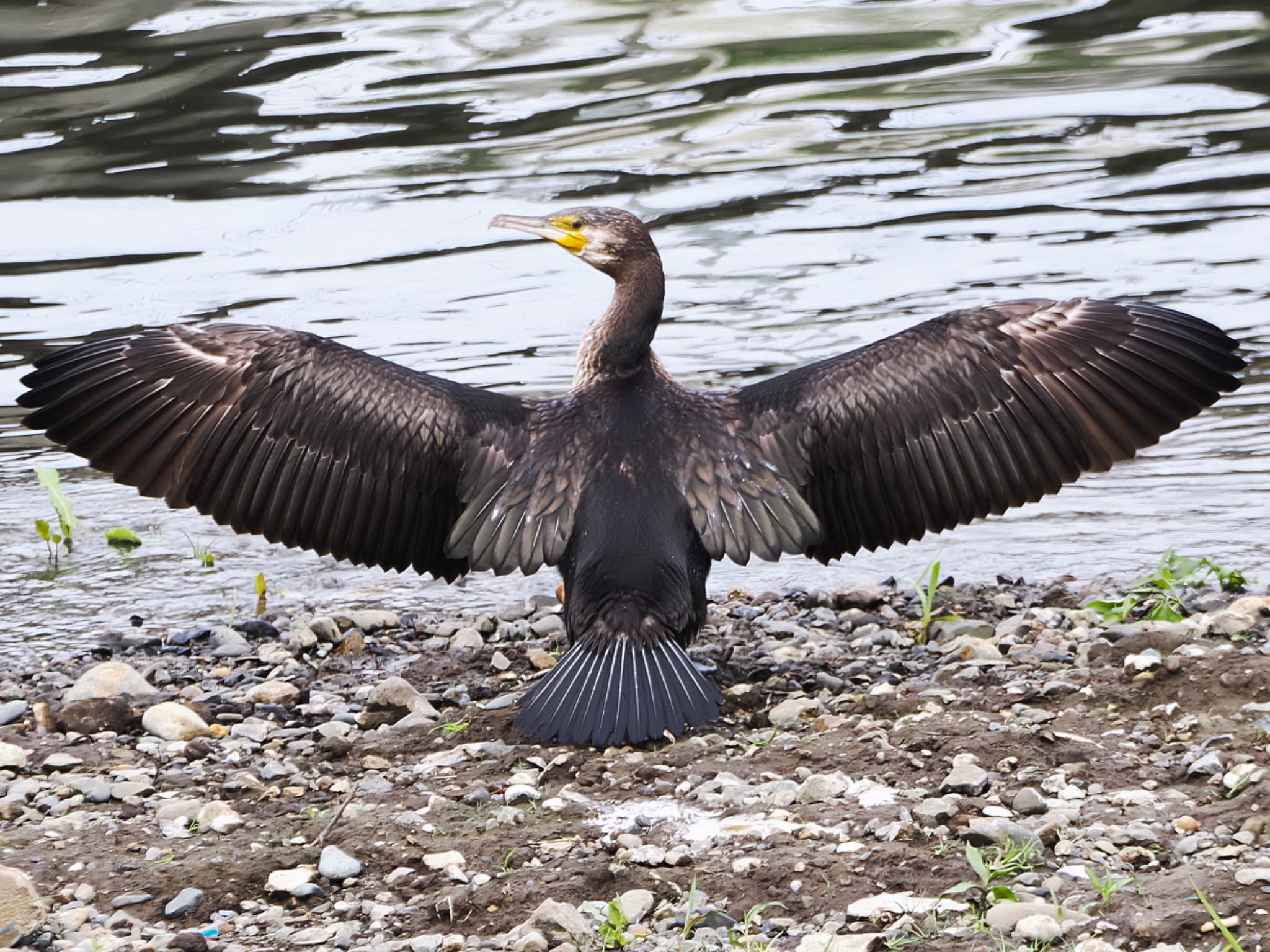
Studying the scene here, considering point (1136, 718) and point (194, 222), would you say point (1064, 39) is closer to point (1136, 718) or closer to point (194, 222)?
point (194, 222)

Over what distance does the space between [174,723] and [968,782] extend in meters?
2.67

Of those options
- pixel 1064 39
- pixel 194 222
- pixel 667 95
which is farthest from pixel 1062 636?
pixel 1064 39

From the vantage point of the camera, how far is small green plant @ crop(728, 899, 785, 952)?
403 centimetres

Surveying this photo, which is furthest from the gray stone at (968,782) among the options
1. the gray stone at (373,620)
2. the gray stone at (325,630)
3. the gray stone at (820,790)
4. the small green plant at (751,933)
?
the gray stone at (373,620)

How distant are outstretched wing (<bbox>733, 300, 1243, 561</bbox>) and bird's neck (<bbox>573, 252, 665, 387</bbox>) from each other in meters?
0.54

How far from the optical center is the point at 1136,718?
5379 mm

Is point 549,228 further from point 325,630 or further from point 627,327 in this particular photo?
point 325,630

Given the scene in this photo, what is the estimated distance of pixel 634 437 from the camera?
253 inches

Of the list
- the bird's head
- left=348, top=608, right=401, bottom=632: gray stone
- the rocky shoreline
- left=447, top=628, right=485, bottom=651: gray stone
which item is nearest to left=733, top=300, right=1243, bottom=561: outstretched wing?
the rocky shoreline

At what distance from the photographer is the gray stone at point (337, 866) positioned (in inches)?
182

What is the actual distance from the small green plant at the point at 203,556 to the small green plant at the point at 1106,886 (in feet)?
17.4

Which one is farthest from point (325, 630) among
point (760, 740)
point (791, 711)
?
point (760, 740)

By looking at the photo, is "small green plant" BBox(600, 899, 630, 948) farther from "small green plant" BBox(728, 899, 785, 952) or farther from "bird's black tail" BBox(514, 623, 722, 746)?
"bird's black tail" BBox(514, 623, 722, 746)

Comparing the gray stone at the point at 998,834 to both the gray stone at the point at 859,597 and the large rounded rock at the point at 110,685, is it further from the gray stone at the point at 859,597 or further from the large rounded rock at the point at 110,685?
the large rounded rock at the point at 110,685
